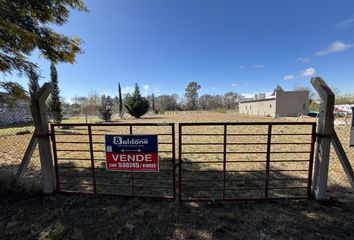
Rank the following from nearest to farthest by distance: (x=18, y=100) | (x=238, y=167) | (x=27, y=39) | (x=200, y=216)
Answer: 1. (x=200, y=216)
2. (x=27, y=39)
3. (x=18, y=100)
4. (x=238, y=167)

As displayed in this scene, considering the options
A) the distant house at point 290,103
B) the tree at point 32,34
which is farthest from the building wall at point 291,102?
the tree at point 32,34

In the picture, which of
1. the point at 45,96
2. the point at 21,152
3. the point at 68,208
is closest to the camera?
the point at 68,208

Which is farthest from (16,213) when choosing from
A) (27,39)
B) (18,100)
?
(27,39)

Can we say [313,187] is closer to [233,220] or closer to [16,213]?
[233,220]

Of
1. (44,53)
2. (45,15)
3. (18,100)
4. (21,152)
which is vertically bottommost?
(21,152)

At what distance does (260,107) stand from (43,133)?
119ft

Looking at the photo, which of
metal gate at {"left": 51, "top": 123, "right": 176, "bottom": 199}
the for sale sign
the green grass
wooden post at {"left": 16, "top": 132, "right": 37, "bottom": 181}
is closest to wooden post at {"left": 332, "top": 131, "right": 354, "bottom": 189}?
the green grass

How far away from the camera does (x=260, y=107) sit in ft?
115

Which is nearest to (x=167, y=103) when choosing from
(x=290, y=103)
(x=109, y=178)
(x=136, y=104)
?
(x=136, y=104)

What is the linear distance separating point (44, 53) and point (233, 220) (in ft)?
17.9

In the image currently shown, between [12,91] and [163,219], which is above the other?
[12,91]

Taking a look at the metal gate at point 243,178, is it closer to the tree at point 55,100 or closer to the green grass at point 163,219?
the green grass at point 163,219

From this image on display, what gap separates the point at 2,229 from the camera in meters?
2.71

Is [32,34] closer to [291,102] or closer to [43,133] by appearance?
[43,133]
